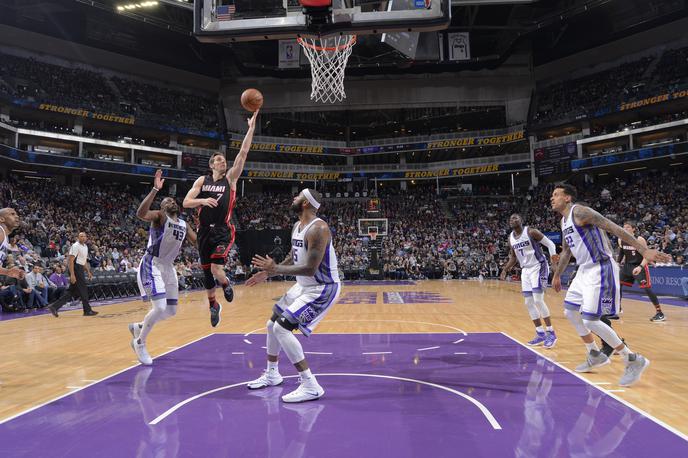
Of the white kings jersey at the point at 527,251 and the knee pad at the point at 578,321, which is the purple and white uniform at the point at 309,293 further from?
the white kings jersey at the point at 527,251

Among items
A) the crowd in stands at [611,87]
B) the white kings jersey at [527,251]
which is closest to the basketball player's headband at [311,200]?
the white kings jersey at [527,251]

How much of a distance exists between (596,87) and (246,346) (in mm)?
39194

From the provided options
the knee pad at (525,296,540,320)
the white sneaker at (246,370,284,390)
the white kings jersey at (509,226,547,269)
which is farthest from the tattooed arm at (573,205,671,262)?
the white sneaker at (246,370,284,390)

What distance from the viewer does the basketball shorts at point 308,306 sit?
4453 millimetres

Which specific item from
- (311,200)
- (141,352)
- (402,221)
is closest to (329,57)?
(311,200)

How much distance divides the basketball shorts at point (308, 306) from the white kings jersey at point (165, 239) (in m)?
2.32

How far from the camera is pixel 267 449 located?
10.3 feet

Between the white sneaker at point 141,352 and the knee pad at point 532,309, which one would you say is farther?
the knee pad at point 532,309

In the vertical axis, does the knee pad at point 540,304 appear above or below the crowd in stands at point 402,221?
below

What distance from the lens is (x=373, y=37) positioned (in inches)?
1109

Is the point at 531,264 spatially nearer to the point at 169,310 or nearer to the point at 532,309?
the point at 532,309

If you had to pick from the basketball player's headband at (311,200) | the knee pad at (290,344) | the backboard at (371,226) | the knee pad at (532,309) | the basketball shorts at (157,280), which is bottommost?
the knee pad at (532,309)

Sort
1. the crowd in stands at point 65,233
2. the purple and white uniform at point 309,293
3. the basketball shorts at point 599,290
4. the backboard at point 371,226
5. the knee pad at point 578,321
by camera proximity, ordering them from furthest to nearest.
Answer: the backboard at point 371,226 < the crowd in stands at point 65,233 < the knee pad at point 578,321 < the basketball shorts at point 599,290 < the purple and white uniform at point 309,293

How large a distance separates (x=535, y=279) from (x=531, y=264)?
28cm
